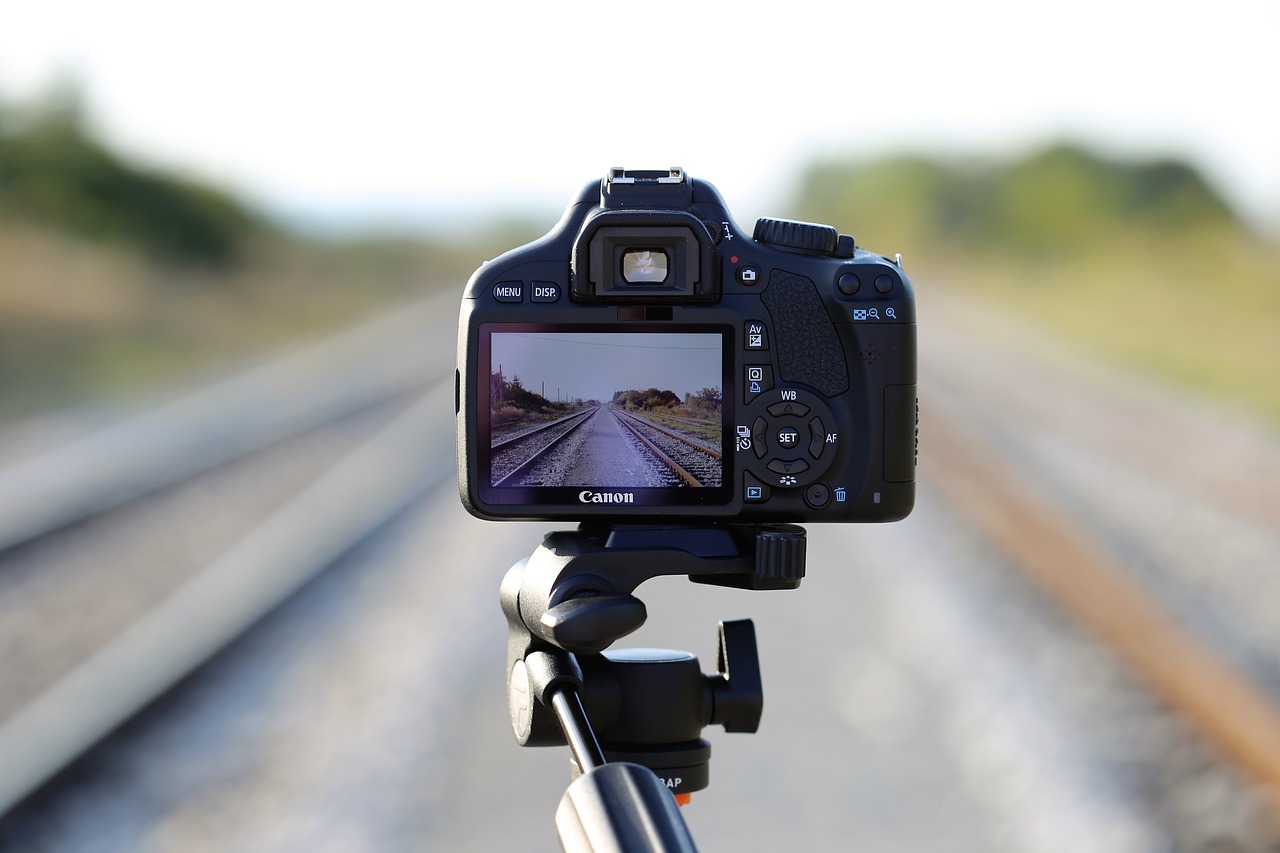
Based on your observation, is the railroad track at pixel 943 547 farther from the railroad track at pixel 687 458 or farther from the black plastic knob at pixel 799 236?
the black plastic knob at pixel 799 236

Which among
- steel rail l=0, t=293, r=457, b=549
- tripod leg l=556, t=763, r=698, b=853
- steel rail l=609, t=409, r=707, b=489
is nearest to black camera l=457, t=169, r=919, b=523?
steel rail l=609, t=409, r=707, b=489

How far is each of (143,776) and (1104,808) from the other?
3423mm

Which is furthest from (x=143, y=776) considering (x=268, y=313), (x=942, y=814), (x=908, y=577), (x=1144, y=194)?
(x=1144, y=194)

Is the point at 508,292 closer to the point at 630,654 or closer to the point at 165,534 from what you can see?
the point at 630,654

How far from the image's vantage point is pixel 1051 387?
631 inches

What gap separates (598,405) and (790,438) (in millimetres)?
299

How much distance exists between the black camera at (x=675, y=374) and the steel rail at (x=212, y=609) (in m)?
3.29

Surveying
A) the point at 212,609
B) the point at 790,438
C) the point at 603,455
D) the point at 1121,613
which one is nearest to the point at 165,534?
the point at 212,609

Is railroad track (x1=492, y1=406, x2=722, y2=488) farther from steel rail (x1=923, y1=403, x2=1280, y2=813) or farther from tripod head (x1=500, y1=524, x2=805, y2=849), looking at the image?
steel rail (x1=923, y1=403, x2=1280, y2=813)

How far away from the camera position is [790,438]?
6.10ft

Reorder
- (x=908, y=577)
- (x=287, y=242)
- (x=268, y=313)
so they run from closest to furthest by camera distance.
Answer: (x=908, y=577)
(x=268, y=313)
(x=287, y=242)

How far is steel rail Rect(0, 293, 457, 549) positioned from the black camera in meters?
6.92

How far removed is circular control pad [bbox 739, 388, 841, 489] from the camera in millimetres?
1853

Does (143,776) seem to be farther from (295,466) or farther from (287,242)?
(287,242)
